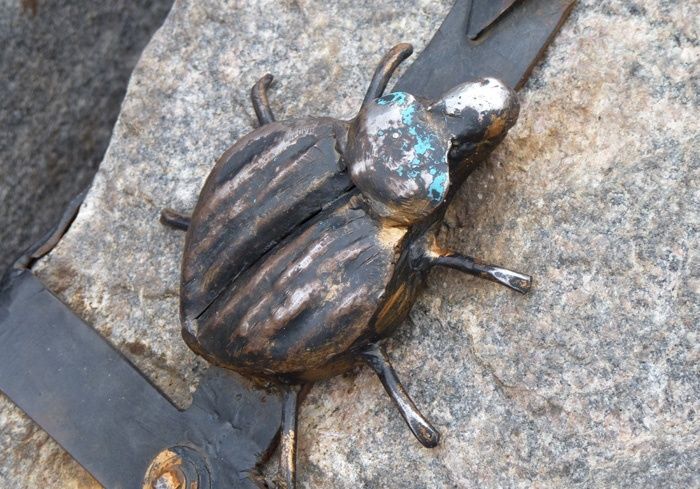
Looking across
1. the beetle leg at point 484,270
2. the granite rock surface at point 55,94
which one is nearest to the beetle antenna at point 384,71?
the beetle leg at point 484,270

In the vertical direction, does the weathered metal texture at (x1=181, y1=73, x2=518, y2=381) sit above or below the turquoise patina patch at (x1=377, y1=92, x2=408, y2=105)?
below

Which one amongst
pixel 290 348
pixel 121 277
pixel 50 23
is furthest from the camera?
pixel 50 23

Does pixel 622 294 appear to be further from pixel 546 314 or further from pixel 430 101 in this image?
pixel 430 101

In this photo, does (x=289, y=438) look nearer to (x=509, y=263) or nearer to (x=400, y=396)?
(x=400, y=396)

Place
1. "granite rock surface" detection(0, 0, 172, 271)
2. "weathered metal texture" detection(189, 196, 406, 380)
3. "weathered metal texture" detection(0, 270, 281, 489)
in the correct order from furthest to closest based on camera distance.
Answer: "granite rock surface" detection(0, 0, 172, 271) < "weathered metal texture" detection(0, 270, 281, 489) < "weathered metal texture" detection(189, 196, 406, 380)

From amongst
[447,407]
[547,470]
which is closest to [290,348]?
[447,407]

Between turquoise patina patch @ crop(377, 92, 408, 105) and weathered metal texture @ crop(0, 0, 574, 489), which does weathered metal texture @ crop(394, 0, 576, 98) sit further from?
turquoise patina patch @ crop(377, 92, 408, 105)

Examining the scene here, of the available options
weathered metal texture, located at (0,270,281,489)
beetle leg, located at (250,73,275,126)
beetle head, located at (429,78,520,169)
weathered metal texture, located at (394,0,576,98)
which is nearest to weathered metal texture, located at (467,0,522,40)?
weathered metal texture, located at (394,0,576,98)
